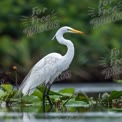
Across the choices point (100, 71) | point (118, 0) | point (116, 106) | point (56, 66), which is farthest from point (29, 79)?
point (118, 0)

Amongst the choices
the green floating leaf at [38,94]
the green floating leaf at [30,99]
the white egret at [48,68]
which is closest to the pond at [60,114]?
the green floating leaf at [30,99]

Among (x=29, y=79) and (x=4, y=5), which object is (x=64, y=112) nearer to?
(x=29, y=79)

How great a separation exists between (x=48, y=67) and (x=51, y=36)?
1109cm

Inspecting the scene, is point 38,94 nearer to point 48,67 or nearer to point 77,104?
point 48,67

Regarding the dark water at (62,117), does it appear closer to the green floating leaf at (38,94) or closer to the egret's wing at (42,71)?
the egret's wing at (42,71)

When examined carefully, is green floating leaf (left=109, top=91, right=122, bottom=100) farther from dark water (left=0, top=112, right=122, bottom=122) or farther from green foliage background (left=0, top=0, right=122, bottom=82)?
green foliage background (left=0, top=0, right=122, bottom=82)

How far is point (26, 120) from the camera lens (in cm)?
1257

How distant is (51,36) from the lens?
26.5 m

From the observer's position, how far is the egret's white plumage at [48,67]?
15.3 m

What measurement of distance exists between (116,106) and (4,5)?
592 inches

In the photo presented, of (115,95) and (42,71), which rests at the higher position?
(42,71)

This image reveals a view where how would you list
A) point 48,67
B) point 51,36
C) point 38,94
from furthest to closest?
point 51,36, point 38,94, point 48,67

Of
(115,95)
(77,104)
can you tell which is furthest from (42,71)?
(115,95)

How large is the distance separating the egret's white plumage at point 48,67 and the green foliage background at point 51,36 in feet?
30.1
